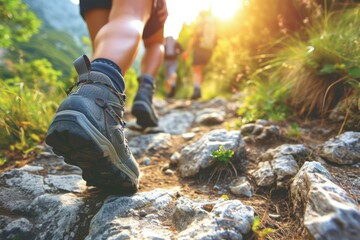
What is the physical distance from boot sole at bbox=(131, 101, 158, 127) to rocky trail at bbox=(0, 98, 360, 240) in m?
0.54

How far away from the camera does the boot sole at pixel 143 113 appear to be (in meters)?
2.12

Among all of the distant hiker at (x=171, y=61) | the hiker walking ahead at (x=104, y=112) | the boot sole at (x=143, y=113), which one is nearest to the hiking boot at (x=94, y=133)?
the hiker walking ahead at (x=104, y=112)

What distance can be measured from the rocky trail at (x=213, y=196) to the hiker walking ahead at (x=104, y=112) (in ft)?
0.61

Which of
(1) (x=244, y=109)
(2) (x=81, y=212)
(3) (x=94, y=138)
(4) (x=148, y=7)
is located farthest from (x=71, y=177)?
(1) (x=244, y=109)

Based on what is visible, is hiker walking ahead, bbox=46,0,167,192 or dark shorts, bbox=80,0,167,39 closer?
hiker walking ahead, bbox=46,0,167,192

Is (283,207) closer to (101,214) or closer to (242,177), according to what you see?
(242,177)

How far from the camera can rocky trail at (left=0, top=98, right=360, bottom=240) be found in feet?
2.65

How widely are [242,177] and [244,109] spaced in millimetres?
1406

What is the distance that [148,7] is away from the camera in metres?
1.45

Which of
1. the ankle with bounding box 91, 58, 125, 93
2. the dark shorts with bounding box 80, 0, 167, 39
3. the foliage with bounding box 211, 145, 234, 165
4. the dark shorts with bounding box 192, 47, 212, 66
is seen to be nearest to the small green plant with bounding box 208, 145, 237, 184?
the foliage with bounding box 211, 145, 234, 165

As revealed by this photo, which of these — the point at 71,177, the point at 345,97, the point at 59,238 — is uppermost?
the point at 345,97

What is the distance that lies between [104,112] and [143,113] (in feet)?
3.81

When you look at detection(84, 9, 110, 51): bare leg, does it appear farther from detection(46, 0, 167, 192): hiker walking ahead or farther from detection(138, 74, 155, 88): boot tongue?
detection(138, 74, 155, 88): boot tongue

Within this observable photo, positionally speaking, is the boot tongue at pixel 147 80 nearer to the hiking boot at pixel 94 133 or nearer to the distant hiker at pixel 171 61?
the hiking boot at pixel 94 133
